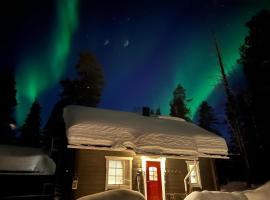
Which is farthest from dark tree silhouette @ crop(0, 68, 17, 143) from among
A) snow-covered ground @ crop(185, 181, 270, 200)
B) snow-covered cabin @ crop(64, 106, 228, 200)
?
snow-covered ground @ crop(185, 181, 270, 200)

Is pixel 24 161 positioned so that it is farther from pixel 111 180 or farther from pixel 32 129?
pixel 32 129

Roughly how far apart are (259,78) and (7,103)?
1219 inches

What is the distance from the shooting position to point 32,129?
36.1 m

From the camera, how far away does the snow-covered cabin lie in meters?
9.86

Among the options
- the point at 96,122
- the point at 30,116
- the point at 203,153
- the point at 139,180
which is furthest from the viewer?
the point at 30,116

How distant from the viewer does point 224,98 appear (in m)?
21.9

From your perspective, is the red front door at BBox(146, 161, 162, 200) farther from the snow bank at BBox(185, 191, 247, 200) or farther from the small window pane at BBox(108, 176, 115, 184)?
the snow bank at BBox(185, 191, 247, 200)

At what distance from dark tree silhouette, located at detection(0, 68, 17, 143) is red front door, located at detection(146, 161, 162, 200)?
2434 cm

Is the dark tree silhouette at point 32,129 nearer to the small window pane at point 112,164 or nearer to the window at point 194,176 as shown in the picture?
the small window pane at point 112,164

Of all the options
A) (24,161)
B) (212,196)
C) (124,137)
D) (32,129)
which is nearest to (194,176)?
(124,137)

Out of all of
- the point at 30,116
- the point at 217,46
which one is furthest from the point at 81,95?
the point at 217,46

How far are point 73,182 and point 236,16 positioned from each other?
2809 centimetres

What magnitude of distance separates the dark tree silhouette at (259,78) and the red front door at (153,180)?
14.0m

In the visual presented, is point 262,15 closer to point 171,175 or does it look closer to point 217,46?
point 217,46
